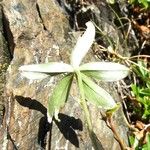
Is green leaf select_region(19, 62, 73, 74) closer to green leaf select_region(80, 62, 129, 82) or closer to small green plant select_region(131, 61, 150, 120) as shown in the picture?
green leaf select_region(80, 62, 129, 82)

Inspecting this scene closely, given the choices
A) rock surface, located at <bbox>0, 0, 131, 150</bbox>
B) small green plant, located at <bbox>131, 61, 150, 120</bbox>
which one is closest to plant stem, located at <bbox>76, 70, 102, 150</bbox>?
rock surface, located at <bbox>0, 0, 131, 150</bbox>

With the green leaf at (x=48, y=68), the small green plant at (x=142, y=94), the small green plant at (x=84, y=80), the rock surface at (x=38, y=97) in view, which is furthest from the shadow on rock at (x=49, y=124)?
the small green plant at (x=142, y=94)

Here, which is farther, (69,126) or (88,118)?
(69,126)

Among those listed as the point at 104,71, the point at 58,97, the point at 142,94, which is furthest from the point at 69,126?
the point at 142,94

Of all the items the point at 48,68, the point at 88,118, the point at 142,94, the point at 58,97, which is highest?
the point at 142,94

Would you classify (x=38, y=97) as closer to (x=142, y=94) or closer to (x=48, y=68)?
(x=48, y=68)

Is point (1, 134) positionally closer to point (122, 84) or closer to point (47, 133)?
point (47, 133)

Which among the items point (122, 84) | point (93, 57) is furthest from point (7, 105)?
point (122, 84)
